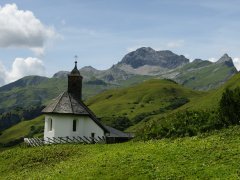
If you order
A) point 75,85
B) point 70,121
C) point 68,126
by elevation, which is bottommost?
point 68,126

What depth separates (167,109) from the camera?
188m

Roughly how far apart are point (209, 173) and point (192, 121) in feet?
55.9

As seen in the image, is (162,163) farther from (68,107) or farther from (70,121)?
(68,107)

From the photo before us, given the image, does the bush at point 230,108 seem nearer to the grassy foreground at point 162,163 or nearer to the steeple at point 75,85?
the grassy foreground at point 162,163

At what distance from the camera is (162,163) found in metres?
28.9

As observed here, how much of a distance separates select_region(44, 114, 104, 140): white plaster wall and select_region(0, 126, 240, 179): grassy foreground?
28.4 meters

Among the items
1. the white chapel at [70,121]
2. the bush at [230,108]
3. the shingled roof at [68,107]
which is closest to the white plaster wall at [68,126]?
the white chapel at [70,121]

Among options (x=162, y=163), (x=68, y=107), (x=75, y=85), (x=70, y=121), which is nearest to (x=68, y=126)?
(x=70, y=121)

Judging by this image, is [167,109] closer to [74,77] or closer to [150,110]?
[150,110]

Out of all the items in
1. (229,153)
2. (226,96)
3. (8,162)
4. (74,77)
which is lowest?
(8,162)

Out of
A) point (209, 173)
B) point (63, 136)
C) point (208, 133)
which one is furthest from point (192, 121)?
point (63, 136)

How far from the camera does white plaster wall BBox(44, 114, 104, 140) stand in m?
70.6

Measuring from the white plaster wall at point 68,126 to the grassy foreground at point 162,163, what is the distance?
28.4 metres

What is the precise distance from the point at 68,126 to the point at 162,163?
43.5 metres
